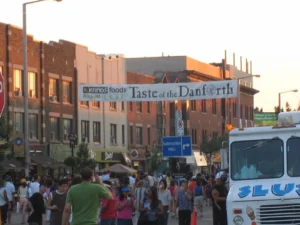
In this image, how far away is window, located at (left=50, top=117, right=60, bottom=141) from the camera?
56562mm

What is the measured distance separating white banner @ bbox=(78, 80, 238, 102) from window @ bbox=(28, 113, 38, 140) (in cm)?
1496

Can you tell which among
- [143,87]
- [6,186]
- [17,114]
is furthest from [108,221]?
[17,114]

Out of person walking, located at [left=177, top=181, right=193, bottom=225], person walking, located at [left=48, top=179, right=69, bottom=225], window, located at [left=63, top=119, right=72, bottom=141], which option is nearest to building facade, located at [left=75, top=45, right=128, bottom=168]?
window, located at [left=63, top=119, right=72, bottom=141]

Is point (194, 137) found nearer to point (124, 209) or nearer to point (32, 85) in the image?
point (32, 85)

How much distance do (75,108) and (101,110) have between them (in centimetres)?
382

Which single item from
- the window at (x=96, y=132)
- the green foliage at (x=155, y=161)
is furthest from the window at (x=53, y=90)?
the green foliage at (x=155, y=161)

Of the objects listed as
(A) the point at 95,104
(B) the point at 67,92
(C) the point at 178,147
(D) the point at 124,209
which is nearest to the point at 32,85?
(B) the point at 67,92

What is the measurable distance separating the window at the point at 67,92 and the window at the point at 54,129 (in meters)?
1.67

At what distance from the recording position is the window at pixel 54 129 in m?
56.6

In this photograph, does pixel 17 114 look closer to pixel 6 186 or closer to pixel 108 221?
pixel 6 186

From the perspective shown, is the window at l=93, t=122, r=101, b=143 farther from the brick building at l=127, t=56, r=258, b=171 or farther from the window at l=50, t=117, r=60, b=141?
the brick building at l=127, t=56, r=258, b=171

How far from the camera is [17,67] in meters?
52.5

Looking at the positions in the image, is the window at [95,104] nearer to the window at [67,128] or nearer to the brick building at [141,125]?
the window at [67,128]

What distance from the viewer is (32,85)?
5431 centimetres
